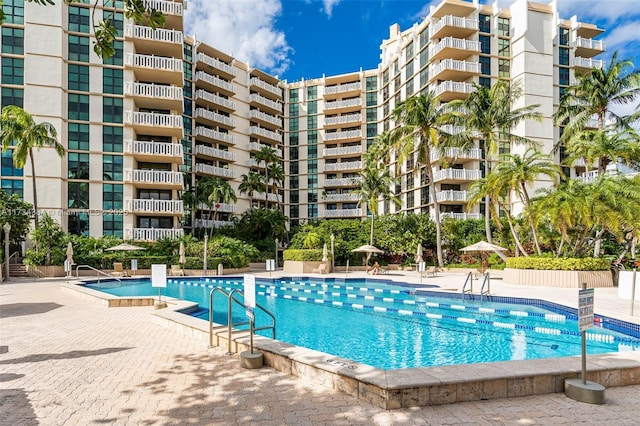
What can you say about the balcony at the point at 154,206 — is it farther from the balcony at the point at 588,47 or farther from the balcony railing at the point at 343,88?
the balcony at the point at 588,47

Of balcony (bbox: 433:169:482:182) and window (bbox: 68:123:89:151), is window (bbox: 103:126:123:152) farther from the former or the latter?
balcony (bbox: 433:169:482:182)

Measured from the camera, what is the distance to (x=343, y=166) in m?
53.9

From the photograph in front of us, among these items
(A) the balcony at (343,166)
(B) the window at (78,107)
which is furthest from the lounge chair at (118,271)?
(A) the balcony at (343,166)

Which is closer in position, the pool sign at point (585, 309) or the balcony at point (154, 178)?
the pool sign at point (585, 309)

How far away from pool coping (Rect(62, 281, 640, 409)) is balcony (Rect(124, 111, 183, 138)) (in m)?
30.3

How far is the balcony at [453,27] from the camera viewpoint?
125 ft

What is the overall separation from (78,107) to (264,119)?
22.6 m

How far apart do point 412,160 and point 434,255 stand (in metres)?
13.6

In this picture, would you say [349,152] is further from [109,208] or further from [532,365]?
[532,365]

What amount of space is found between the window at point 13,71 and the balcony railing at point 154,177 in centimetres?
1063

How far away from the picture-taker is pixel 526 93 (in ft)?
127

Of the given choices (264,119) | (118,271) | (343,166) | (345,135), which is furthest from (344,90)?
(118,271)

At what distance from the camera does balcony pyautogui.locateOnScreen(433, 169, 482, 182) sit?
3688 cm

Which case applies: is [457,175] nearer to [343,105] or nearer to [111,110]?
[343,105]
